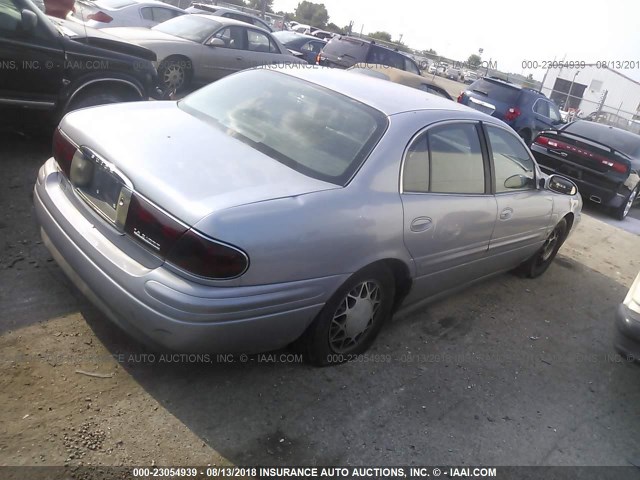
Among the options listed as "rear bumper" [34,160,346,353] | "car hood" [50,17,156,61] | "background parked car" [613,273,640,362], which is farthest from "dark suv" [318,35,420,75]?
"rear bumper" [34,160,346,353]

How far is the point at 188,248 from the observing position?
2324 mm

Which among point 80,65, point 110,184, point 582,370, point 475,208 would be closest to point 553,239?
point 582,370

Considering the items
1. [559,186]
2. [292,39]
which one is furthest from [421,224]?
[292,39]

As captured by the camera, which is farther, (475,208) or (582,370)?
(582,370)

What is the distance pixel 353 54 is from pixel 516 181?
9.86 metres

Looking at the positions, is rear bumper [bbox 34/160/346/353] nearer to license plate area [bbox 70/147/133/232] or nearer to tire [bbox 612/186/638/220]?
license plate area [bbox 70/147/133/232]

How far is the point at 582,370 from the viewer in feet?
12.9

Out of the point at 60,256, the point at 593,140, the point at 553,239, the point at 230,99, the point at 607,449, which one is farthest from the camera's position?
the point at 593,140

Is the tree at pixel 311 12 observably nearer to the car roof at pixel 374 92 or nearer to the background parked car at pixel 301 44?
the background parked car at pixel 301 44

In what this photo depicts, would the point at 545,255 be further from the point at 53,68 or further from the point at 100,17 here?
the point at 100,17

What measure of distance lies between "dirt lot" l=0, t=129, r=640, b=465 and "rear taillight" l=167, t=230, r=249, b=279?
78 centimetres

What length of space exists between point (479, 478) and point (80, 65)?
15.7 feet

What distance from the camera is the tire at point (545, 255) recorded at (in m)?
5.19

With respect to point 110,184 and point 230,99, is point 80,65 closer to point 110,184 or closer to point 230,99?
point 230,99
